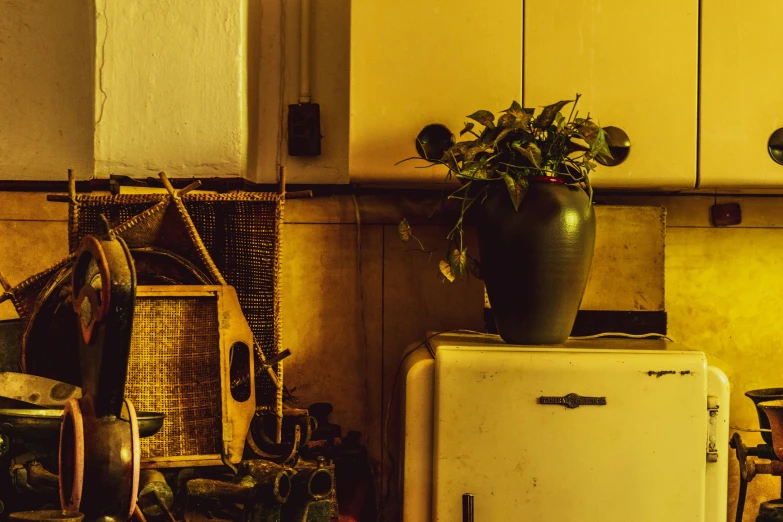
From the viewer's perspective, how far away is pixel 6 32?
2486 mm

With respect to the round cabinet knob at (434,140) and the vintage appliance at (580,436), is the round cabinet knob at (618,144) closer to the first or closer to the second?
the round cabinet knob at (434,140)

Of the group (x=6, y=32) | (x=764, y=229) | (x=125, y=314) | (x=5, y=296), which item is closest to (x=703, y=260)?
(x=764, y=229)

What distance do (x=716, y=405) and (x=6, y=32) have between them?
2.30m

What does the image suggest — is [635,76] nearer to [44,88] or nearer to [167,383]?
[167,383]

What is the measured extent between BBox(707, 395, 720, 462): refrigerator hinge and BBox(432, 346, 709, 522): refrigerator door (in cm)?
2

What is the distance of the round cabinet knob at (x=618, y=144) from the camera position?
81.0 inches

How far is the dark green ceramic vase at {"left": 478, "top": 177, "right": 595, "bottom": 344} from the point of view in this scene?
180 cm

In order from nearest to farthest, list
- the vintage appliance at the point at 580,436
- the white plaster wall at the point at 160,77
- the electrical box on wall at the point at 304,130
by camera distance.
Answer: the vintage appliance at the point at 580,436, the white plaster wall at the point at 160,77, the electrical box on wall at the point at 304,130

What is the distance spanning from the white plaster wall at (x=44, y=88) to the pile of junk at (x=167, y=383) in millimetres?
545

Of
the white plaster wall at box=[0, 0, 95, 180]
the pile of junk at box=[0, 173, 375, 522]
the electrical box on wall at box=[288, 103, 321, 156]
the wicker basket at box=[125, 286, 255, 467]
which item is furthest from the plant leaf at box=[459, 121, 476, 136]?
the white plaster wall at box=[0, 0, 95, 180]

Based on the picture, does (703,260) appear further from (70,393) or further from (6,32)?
(6,32)

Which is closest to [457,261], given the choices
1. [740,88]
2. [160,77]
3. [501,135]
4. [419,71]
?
[501,135]

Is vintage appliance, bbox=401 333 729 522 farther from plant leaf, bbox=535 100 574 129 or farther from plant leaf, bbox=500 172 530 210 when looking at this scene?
plant leaf, bbox=535 100 574 129

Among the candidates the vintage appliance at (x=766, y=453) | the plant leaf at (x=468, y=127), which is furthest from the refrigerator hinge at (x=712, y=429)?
the plant leaf at (x=468, y=127)
